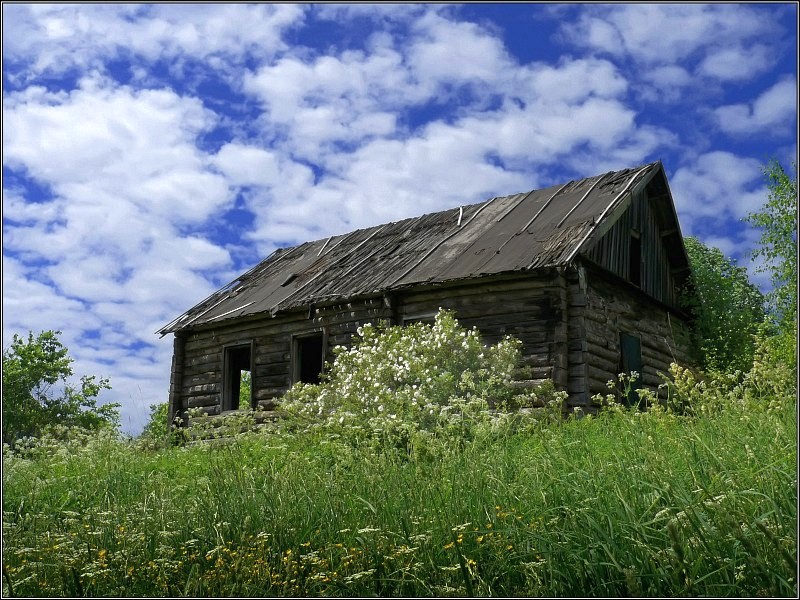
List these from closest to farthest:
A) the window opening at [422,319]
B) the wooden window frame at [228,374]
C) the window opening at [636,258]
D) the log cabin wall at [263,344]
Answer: the window opening at [422,319]
the log cabin wall at [263,344]
the window opening at [636,258]
the wooden window frame at [228,374]

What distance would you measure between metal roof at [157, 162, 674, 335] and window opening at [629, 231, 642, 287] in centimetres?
125

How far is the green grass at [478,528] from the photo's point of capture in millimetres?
3938

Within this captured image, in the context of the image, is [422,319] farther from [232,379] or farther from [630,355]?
[232,379]

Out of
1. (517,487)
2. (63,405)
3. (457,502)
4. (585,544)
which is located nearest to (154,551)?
(457,502)

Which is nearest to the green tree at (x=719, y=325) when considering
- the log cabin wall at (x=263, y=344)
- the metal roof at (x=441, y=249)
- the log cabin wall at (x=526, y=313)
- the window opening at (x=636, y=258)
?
the window opening at (x=636, y=258)

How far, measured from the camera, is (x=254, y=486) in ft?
18.8

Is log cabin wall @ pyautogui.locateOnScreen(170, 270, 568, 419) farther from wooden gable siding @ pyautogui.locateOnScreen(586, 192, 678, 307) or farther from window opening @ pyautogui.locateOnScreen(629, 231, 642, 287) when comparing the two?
window opening @ pyautogui.locateOnScreen(629, 231, 642, 287)

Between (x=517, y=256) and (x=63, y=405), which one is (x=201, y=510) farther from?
(x=63, y=405)

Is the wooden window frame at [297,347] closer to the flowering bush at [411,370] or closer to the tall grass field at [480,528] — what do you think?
the flowering bush at [411,370]

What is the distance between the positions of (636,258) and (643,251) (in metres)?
0.27

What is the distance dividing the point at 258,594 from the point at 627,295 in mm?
12964

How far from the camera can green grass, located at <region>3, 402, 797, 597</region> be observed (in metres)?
3.94

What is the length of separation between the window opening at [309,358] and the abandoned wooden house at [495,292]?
57mm

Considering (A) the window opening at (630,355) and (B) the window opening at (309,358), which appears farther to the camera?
(B) the window opening at (309,358)
